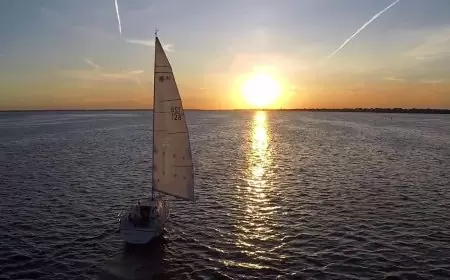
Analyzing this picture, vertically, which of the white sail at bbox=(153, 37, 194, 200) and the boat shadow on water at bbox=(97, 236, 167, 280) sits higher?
the white sail at bbox=(153, 37, 194, 200)

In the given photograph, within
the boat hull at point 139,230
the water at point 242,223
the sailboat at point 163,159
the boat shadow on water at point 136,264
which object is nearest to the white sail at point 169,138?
the sailboat at point 163,159

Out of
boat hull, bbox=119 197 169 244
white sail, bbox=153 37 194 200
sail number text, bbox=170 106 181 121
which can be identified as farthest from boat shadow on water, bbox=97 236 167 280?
sail number text, bbox=170 106 181 121

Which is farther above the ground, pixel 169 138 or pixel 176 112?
pixel 176 112

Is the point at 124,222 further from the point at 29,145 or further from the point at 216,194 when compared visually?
the point at 29,145

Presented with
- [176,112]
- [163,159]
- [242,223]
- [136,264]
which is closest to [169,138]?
[163,159]

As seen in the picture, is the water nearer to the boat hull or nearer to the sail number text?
the boat hull

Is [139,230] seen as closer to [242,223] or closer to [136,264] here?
[136,264]

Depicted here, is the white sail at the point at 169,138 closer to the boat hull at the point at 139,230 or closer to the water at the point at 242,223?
the boat hull at the point at 139,230
